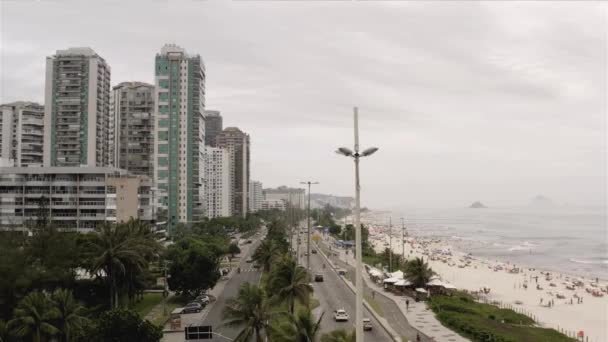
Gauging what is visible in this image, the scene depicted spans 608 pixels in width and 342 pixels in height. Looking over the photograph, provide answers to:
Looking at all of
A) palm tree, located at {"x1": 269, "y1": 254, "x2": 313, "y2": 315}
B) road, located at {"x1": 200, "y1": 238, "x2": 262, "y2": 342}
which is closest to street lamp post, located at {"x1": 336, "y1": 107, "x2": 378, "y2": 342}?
road, located at {"x1": 200, "y1": 238, "x2": 262, "y2": 342}

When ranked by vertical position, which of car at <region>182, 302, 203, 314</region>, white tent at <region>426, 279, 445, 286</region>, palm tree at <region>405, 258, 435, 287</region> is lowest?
car at <region>182, 302, 203, 314</region>

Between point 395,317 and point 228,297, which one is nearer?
point 395,317

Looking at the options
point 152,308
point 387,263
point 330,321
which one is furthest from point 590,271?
point 152,308

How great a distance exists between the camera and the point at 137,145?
10400 cm

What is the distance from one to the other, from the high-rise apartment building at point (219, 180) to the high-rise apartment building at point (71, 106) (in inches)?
2396

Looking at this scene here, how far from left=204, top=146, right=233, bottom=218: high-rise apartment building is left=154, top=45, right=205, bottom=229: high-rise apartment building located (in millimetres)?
55114

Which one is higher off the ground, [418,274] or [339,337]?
[339,337]

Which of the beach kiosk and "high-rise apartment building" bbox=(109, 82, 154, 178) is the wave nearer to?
the beach kiosk

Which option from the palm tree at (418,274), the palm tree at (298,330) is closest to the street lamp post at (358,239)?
the palm tree at (298,330)

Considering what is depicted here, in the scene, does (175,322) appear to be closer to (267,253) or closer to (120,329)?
(120,329)

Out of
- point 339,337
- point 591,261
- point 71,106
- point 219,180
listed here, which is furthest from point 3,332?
point 219,180

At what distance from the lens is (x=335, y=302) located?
43062mm

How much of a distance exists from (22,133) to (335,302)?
3267 inches

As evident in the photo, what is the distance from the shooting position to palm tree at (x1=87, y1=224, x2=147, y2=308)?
111 feet
